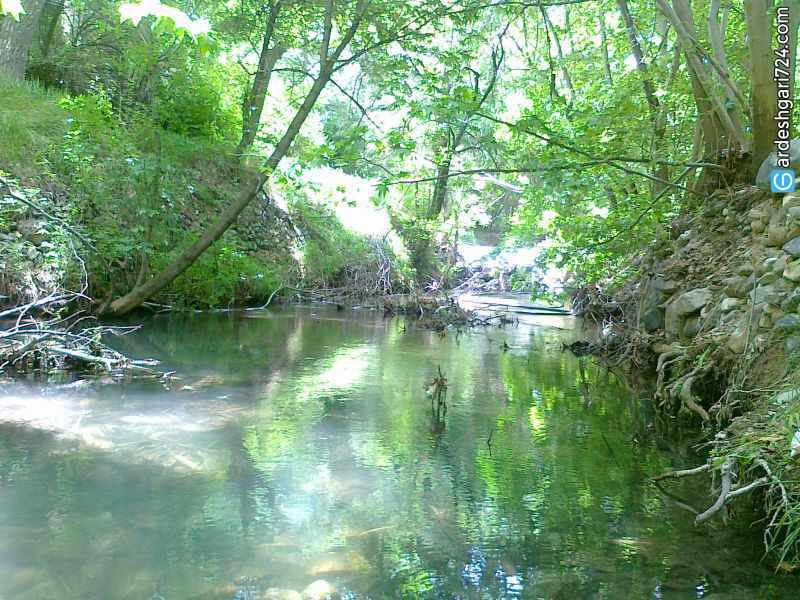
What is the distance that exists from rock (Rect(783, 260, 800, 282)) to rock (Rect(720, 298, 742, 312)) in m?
0.95

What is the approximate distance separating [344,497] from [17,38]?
12325 mm

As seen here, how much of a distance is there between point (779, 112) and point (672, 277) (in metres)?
1.97

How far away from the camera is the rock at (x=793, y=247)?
4.84 metres

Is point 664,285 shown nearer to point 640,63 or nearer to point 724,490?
point 640,63

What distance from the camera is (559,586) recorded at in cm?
301

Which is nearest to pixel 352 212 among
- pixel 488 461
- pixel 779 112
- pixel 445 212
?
pixel 445 212

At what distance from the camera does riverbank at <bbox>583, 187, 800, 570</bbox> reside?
10.8ft

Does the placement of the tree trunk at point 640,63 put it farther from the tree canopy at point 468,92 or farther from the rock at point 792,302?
the rock at point 792,302

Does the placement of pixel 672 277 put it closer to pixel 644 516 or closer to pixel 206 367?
pixel 644 516

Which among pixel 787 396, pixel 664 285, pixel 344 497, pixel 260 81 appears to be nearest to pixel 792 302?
pixel 787 396

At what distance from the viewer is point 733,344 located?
520 centimetres

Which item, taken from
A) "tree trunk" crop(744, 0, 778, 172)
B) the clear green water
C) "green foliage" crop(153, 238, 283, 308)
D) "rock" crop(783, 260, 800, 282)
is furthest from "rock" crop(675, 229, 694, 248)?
"green foliage" crop(153, 238, 283, 308)

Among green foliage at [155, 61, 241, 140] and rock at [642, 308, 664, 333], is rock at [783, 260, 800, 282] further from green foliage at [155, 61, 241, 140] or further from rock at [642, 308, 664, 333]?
green foliage at [155, 61, 241, 140]

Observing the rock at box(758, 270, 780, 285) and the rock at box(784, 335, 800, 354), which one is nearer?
the rock at box(784, 335, 800, 354)
